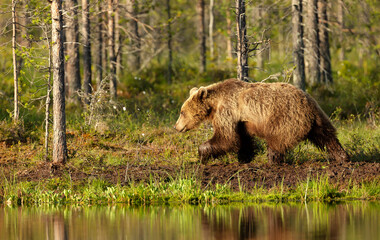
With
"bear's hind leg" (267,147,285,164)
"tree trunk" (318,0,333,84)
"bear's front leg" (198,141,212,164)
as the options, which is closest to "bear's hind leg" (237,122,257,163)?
"bear's hind leg" (267,147,285,164)

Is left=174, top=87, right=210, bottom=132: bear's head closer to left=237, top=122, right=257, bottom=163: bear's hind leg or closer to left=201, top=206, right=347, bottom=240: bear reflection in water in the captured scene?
left=237, top=122, right=257, bottom=163: bear's hind leg

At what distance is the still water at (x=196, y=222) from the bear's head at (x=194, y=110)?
9.52 feet

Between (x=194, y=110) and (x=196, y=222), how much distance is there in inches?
159

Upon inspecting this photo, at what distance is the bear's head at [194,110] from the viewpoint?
471 inches

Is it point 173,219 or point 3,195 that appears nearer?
point 173,219

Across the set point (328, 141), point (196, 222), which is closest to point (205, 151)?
point (328, 141)

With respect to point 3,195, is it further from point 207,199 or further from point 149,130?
point 149,130

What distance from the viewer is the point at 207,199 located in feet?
32.3

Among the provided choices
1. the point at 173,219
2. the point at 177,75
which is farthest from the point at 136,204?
the point at 177,75

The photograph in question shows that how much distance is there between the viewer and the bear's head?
1197 cm

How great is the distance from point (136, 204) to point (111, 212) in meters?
0.75

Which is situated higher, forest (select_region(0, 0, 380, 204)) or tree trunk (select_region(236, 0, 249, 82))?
tree trunk (select_region(236, 0, 249, 82))

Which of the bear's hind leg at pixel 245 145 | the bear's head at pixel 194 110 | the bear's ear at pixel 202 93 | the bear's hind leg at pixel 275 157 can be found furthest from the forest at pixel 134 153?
the bear's ear at pixel 202 93

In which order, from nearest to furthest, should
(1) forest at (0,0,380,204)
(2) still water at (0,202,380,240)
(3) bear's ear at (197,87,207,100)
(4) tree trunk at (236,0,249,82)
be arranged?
(2) still water at (0,202,380,240), (1) forest at (0,0,380,204), (3) bear's ear at (197,87,207,100), (4) tree trunk at (236,0,249,82)
